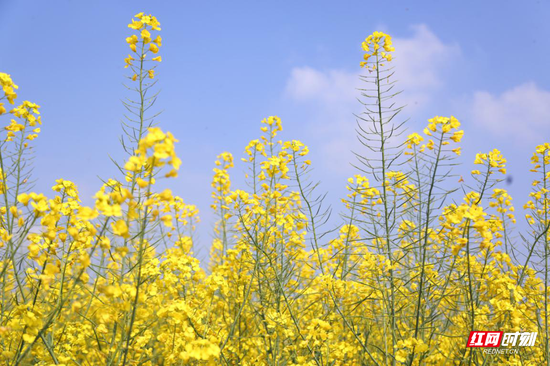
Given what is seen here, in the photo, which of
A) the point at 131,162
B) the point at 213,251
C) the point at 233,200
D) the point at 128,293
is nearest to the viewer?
the point at 131,162

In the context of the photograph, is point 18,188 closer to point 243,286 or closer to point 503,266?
point 243,286

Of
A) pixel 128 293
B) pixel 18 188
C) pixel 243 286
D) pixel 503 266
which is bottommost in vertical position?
pixel 128 293

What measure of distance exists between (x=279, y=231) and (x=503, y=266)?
8.59 ft

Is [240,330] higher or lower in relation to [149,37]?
lower

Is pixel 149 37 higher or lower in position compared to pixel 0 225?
higher

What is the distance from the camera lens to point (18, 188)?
3.84m

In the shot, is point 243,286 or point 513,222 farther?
point 513,222

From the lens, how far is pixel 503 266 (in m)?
4.59

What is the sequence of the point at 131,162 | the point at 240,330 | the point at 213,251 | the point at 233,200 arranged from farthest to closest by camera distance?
1. the point at 213,251
2. the point at 240,330
3. the point at 233,200
4. the point at 131,162

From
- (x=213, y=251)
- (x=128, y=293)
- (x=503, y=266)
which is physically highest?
(x=213, y=251)

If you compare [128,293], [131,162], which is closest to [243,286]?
[128,293]

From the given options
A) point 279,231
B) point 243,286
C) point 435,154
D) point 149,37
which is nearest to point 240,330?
point 243,286

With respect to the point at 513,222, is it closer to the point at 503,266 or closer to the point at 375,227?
the point at 503,266

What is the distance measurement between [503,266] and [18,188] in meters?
5.19
